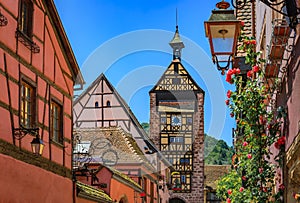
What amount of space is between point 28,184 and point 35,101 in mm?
1436

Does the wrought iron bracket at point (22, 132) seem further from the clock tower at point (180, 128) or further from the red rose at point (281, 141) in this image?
the clock tower at point (180, 128)

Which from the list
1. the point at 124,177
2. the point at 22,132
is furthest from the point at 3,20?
the point at 124,177

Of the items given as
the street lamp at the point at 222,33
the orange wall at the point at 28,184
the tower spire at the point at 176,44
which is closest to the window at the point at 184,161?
the tower spire at the point at 176,44

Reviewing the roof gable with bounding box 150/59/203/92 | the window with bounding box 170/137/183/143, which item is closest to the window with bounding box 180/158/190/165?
the window with bounding box 170/137/183/143

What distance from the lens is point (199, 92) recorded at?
3969 cm

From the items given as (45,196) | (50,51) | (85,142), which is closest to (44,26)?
(50,51)

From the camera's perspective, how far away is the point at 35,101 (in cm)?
1052

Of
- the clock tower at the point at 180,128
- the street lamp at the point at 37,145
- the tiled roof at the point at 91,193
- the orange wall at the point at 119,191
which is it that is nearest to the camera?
the street lamp at the point at 37,145

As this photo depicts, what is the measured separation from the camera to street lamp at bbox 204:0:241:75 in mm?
5188

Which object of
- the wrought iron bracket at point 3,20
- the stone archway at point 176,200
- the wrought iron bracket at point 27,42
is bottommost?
the stone archway at point 176,200

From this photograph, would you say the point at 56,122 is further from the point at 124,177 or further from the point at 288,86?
the point at 124,177

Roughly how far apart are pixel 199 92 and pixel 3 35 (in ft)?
102

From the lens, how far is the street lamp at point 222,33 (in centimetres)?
519

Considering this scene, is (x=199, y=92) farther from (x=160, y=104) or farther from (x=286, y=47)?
(x=286, y=47)
